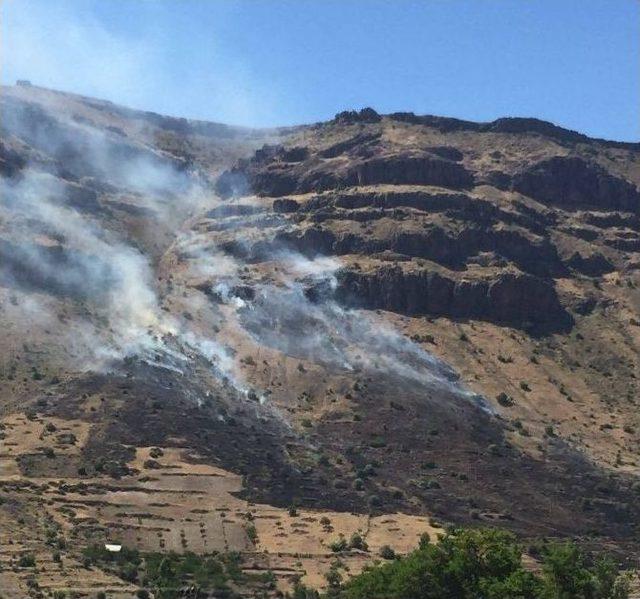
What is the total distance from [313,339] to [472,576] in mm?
76170

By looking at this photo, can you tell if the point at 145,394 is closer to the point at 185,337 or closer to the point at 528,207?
the point at 185,337

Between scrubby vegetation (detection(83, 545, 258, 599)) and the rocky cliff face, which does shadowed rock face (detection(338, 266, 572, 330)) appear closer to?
the rocky cliff face

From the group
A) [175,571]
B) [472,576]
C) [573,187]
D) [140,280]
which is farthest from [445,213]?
[472,576]

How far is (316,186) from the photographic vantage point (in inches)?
6580

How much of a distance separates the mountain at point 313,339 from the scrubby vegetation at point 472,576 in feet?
72.3

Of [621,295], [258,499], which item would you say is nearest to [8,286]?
[258,499]

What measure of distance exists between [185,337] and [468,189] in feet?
189

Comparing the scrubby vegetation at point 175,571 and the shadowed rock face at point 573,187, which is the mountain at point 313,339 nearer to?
the shadowed rock face at point 573,187

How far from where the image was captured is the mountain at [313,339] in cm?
9075

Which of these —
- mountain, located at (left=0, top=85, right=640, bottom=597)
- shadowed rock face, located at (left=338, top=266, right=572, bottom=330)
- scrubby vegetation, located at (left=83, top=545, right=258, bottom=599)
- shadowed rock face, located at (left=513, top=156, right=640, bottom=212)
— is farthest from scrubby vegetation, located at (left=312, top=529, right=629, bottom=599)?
shadowed rock face, located at (left=513, top=156, right=640, bottom=212)

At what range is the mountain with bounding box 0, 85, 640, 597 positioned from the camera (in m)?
90.8

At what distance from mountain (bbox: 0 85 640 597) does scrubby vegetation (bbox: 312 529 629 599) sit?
867 inches

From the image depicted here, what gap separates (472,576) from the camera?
52750 millimetres

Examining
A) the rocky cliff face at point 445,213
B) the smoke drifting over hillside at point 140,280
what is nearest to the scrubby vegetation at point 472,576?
the smoke drifting over hillside at point 140,280
